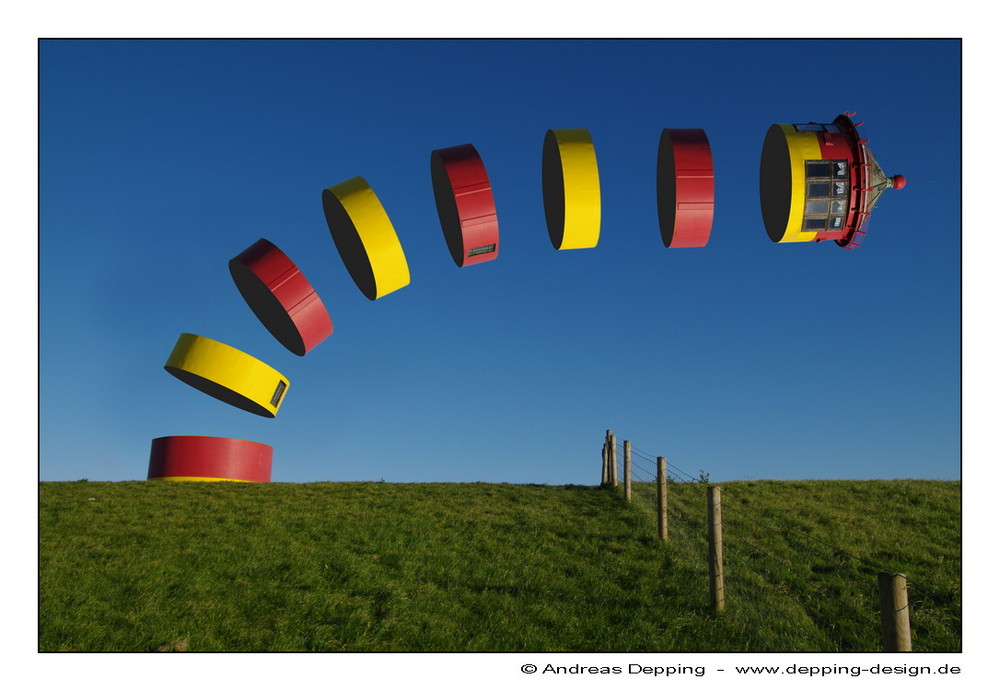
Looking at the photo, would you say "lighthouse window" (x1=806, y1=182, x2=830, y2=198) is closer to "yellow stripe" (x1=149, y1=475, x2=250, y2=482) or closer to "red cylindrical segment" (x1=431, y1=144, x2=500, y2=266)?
"red cylindrical segment" (x1=431, y1=144, x2=500, y2=266)

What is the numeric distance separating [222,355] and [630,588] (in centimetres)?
734

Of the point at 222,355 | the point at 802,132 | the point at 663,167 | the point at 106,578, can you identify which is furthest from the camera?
the point at 222,355

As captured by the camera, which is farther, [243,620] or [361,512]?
[361,512]

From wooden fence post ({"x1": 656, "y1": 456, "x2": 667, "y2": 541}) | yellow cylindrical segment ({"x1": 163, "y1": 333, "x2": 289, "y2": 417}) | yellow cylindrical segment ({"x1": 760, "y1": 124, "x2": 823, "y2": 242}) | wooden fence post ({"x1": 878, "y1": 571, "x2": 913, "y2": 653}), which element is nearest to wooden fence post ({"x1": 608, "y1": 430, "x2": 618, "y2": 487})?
wooden fence post ({"x1": 656, "y1": 456, "x2": 667, "y2": 541})

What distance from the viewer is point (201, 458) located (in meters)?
18.5

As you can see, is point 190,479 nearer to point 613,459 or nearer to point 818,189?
point 613,459

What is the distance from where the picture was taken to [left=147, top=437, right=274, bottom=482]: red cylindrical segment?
18.5m

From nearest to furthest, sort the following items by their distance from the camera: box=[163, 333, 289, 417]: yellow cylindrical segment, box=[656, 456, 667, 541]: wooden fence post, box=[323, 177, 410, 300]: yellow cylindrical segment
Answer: box=[323, 177, 410, 300]: yellow cylindrical segment → box=[656, 456, 667, 541]: wooden fence post → box=[163, 333, 289, 417]: yellow cylindrical segment

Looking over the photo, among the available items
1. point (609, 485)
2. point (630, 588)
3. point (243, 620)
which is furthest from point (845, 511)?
point (243, 620)

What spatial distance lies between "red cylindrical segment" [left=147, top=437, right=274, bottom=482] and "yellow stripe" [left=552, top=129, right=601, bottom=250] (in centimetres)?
1357

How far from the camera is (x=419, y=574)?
1119 cm

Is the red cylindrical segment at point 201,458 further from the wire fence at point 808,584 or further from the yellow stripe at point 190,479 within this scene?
the wire fence at point 808,584

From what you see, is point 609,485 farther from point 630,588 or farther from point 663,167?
point 663,167

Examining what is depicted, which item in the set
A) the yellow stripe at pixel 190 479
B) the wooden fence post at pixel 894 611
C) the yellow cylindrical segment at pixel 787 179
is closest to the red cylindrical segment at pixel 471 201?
the yellow cylindrical segment at pixel 787 179
